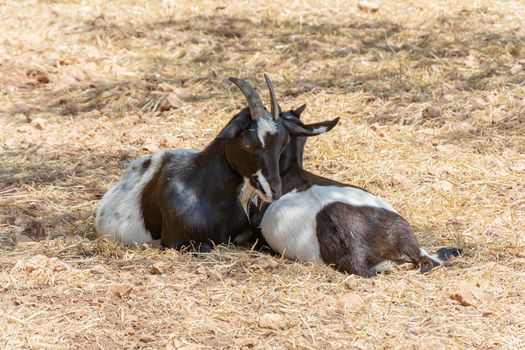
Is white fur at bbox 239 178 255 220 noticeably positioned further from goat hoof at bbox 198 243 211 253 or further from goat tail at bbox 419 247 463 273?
goat tail at bbox 419 247 463 273

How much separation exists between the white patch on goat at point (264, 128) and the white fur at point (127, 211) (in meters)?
0.86

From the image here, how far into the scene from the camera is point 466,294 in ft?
16.5

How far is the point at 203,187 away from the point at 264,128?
1.98 ft

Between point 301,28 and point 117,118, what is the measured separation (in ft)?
9.22

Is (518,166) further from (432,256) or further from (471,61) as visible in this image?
(471,61)

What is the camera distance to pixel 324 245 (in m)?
5.47

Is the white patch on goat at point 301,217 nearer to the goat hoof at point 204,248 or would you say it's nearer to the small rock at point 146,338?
the goat hoof at point 204,248

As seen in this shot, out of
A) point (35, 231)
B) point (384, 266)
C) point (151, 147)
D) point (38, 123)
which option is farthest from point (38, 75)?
point (384, 266)

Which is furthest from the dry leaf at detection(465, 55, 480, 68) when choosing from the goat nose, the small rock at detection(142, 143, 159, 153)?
the goat nose

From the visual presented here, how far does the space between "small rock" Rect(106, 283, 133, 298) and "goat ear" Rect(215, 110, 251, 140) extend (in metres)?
1.07

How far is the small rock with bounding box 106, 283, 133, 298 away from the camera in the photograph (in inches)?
195

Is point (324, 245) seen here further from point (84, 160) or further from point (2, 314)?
point (84, 160)

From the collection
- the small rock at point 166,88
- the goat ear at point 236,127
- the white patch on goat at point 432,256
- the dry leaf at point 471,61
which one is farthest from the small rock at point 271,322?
the dry leaf at point 471,61

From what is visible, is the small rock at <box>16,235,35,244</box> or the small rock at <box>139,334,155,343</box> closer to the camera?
the small rock at <box>139,334,155,343</box>
